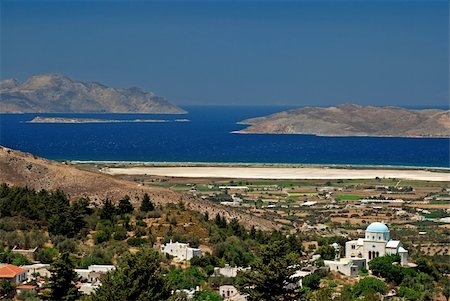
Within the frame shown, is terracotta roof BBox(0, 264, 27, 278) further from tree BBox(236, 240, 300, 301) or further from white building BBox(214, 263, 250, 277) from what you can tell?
tree BBox(236, 240, 300, 301)

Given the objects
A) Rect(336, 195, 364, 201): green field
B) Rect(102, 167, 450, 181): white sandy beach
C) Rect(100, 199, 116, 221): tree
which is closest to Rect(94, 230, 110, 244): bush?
Rect(100, 199, 116, 221): tree

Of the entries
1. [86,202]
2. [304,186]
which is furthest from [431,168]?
[86,202]

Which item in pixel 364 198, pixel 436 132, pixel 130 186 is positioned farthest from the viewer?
pixel 436 132

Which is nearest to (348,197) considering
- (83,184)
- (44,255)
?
(83,184)

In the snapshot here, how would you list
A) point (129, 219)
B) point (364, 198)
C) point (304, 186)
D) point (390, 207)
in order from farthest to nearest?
1. point (304, 186)
2. point (364, 198)
3. point (390, 207)
4. point (129, 219)

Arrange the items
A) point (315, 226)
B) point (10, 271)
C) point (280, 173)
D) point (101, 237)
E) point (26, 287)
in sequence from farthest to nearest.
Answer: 1. point (280, 173)
2. point (315, 226)
3. point (101, 237)
4. point (10, 271)
5. point (26, 287)

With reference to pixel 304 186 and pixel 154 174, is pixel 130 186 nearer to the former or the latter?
pixel 304 186

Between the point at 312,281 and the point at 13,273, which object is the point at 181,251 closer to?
the point at 312,281
